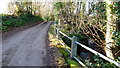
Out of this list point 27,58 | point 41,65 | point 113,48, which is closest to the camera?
point 113,48

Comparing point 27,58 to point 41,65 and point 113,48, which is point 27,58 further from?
point 113,48

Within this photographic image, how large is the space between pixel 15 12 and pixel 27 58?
14958 mm

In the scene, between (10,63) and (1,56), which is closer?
(10,63)

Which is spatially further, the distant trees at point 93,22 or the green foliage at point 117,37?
the distant trees at point 93,22

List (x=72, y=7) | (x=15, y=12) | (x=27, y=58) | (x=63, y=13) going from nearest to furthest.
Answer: (x=27, y=58)
(x=72, y=7)
(x=63, y=13)
(x=15, y=12)

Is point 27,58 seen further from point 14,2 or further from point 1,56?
point 14,2

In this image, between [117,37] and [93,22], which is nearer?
[117,37]

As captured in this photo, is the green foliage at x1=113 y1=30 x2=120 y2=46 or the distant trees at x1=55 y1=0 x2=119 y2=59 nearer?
the green foliage at x1=113 y1=30 x2=120 y2=46

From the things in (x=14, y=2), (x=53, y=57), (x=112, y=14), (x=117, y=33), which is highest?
(x=14, y=2)

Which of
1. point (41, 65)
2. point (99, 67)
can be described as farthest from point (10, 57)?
point (99, 67)

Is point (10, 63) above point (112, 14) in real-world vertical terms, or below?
below

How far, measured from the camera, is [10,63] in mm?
4523

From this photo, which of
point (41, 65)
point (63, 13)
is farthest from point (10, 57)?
point (63, 13)

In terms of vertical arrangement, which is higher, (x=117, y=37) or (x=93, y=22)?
(x=93, y=22)
